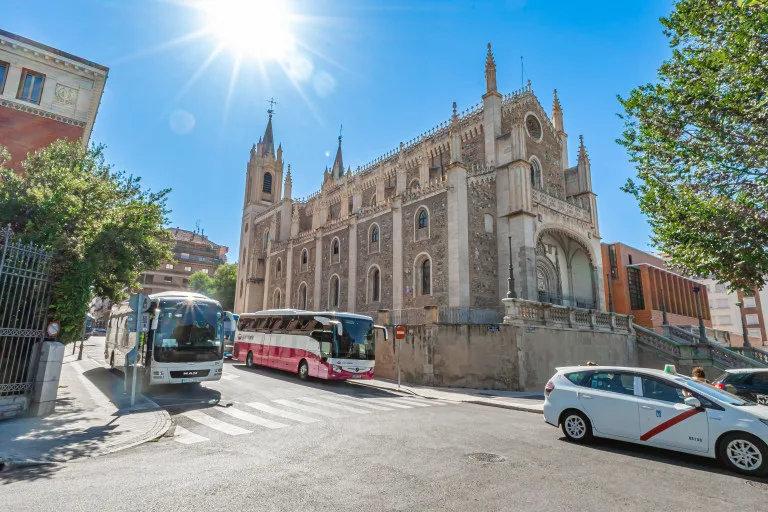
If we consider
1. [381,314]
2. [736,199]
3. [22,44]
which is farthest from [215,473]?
[22,44]

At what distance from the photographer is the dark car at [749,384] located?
10000 mm

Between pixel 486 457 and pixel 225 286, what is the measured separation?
50.0m

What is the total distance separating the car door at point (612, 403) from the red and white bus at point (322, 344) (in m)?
9.58

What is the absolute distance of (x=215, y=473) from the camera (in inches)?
204

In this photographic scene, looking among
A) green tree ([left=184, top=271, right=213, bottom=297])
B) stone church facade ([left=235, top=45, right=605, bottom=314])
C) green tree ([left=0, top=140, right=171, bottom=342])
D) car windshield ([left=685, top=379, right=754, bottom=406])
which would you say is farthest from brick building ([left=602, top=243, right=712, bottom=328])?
green tree ([left=184, top=271, right=213, bottom=297])

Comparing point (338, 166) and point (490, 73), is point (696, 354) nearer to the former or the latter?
point (490, 73)

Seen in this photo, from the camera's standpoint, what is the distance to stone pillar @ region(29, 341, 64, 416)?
822 centimetres

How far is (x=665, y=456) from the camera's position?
6.48 metres

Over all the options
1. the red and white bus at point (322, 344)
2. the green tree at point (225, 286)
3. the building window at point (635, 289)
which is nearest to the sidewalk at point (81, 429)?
the red and white bus at point (322, 344)

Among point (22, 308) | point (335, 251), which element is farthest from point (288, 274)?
point (22, 308)

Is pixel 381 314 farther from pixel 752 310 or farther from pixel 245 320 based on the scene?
pixel 752 310

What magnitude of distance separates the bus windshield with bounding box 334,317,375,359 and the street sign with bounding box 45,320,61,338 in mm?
8601

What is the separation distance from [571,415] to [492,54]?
23680 mm

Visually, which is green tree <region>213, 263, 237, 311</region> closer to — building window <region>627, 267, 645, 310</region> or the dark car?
building window <region>627, 267, 645, 310</region>
